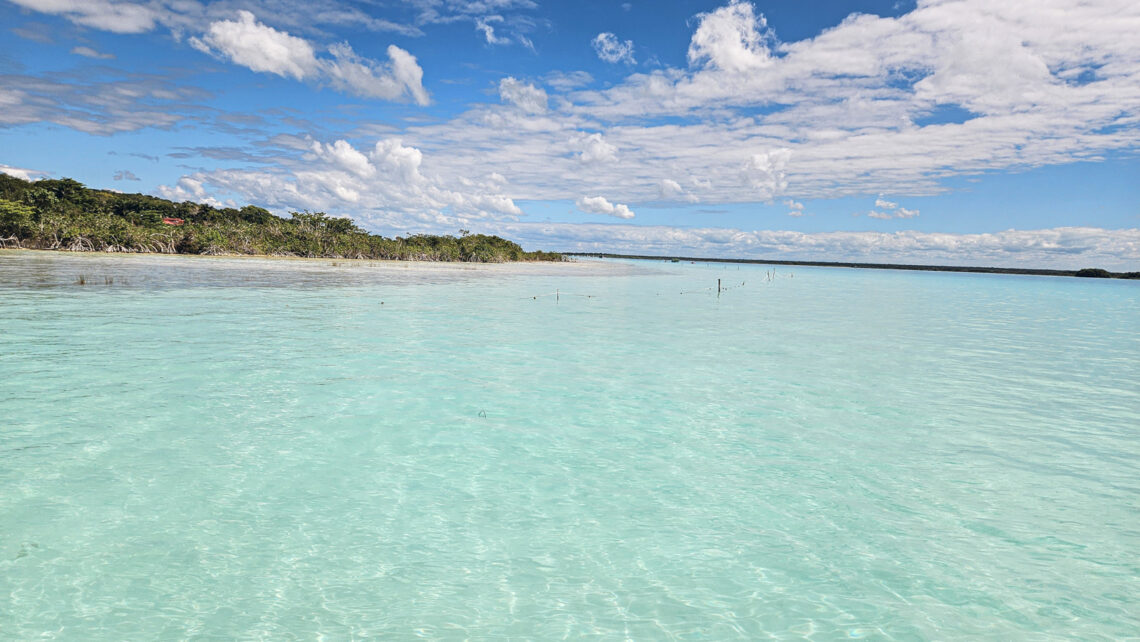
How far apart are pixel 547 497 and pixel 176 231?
10756 centimetres

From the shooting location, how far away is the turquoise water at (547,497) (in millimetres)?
5711

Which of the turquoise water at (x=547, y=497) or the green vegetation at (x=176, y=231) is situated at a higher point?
the green vegetation at (x=176, y=231)

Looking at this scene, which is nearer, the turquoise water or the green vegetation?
the turquoise water

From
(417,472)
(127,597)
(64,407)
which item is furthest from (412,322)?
(127,597)

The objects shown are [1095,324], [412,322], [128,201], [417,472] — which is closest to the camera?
[417,472]

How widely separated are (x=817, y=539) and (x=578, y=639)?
11.9 ft

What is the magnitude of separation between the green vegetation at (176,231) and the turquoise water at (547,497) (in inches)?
3235

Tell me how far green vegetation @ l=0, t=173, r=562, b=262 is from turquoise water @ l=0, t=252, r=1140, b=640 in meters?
82.2

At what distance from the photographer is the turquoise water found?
5.71m

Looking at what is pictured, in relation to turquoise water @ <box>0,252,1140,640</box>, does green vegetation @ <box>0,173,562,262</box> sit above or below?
above

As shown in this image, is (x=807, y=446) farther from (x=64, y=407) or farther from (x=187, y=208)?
(x=187, y=208)

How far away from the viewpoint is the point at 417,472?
908cm

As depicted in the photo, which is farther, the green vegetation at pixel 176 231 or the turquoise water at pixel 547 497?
the green vegetation at pixel 176 231

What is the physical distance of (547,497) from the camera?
8.36 metres
